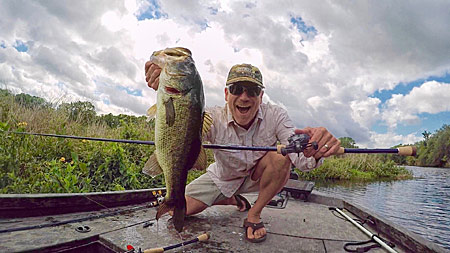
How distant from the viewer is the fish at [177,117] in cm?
221

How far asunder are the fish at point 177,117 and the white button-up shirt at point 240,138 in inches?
48.1

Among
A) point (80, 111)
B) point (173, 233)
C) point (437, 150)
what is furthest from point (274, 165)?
point (437, 150)

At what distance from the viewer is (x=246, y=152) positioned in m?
3.54

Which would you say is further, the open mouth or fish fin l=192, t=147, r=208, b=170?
the open mouth

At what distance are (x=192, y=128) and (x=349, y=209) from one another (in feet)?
12.0

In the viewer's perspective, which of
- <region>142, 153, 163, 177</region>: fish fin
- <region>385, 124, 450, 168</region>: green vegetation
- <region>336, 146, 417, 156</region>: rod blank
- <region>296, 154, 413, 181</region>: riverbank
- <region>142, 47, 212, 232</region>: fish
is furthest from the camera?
<region>385, 124, 450, 168</region>: green vegetation

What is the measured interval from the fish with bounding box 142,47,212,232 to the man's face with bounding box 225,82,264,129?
116 cm

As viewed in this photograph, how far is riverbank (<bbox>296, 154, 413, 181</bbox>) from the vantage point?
19095mm

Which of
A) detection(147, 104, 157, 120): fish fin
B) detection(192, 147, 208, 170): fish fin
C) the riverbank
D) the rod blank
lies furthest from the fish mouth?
the riverbank

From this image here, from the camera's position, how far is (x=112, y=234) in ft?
9.14

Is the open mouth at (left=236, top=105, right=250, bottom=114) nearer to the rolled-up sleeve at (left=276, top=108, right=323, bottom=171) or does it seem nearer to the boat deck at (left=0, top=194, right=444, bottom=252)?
the rolled-up sleeve at (left=276, top=108, right=323, bottom=171)

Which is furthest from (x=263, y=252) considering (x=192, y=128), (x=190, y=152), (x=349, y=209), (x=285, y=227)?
(x=349, y=209)

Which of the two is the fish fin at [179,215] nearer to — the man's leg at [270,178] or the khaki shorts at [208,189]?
the man's leg at [270,178]

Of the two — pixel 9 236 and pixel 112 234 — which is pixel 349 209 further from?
pixel 9 236
